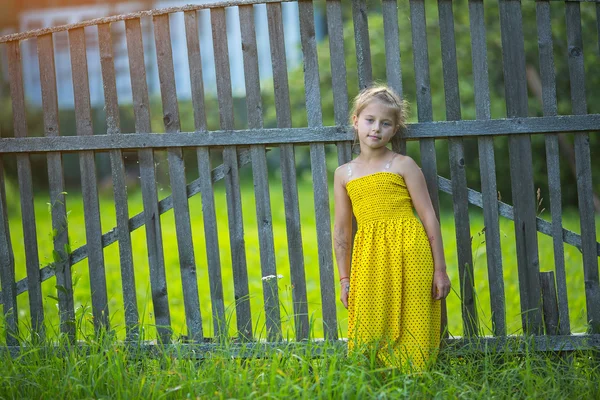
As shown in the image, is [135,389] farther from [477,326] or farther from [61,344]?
[477,326]

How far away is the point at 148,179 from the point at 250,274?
3543mm

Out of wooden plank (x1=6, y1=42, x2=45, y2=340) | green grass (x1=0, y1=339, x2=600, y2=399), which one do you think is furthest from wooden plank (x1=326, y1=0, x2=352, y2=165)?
wooden plank (x1=6, y1=42, x2=45, y2=340)

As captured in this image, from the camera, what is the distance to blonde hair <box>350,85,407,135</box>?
3342 mm

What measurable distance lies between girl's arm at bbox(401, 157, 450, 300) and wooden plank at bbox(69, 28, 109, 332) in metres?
1.70

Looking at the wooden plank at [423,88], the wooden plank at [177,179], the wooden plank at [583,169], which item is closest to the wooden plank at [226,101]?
the wooden plank at [177,179]

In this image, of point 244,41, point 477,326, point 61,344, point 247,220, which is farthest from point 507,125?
point 247,220

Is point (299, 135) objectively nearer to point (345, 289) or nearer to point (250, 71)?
point (250, 71)

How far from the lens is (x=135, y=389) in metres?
2.99

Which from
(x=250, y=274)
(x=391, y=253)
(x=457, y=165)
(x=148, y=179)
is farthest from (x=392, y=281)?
(x=250, y=274)

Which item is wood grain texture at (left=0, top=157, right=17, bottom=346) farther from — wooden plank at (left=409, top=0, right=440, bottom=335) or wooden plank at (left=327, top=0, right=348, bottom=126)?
wooden plank at (left=409, top=0, right=440, bottom=335)

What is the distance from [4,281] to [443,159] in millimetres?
7872

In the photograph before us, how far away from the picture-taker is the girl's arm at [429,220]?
3327mm

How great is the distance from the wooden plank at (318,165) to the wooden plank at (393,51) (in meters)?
0.38

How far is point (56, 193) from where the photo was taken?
3.73 m
